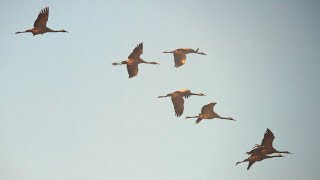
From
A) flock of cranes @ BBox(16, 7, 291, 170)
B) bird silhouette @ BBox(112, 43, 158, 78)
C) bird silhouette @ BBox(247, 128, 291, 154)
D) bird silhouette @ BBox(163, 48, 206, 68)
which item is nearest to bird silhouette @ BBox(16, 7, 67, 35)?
flock of cranes @ BBox(16, 7, 291, 170)

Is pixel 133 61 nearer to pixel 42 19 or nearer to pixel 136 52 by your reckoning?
pixel 136 52

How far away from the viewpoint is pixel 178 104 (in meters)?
28.2

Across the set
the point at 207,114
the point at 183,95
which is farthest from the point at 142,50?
the point at 207,114

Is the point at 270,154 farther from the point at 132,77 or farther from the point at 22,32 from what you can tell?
the point at 22,32

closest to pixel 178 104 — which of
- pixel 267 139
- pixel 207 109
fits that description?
pixel 207 109

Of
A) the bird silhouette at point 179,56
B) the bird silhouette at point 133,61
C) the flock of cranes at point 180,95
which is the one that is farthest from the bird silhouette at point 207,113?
the bird silhouette at point 133,61

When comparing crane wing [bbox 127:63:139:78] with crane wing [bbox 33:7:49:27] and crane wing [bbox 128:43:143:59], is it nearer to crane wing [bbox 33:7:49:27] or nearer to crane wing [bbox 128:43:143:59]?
crane wing [bbox 128:43:143:59]

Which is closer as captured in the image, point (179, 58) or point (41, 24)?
point (41, 24)

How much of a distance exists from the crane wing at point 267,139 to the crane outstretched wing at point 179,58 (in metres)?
7.08

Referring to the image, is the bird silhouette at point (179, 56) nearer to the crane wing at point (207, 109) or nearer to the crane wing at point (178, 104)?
the crane wing at point (178, 104)

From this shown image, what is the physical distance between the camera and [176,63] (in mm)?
30328

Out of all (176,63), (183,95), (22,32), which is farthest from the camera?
(176,63)

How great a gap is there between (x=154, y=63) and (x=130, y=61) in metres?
2.29

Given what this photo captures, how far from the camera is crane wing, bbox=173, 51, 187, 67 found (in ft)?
99.7
